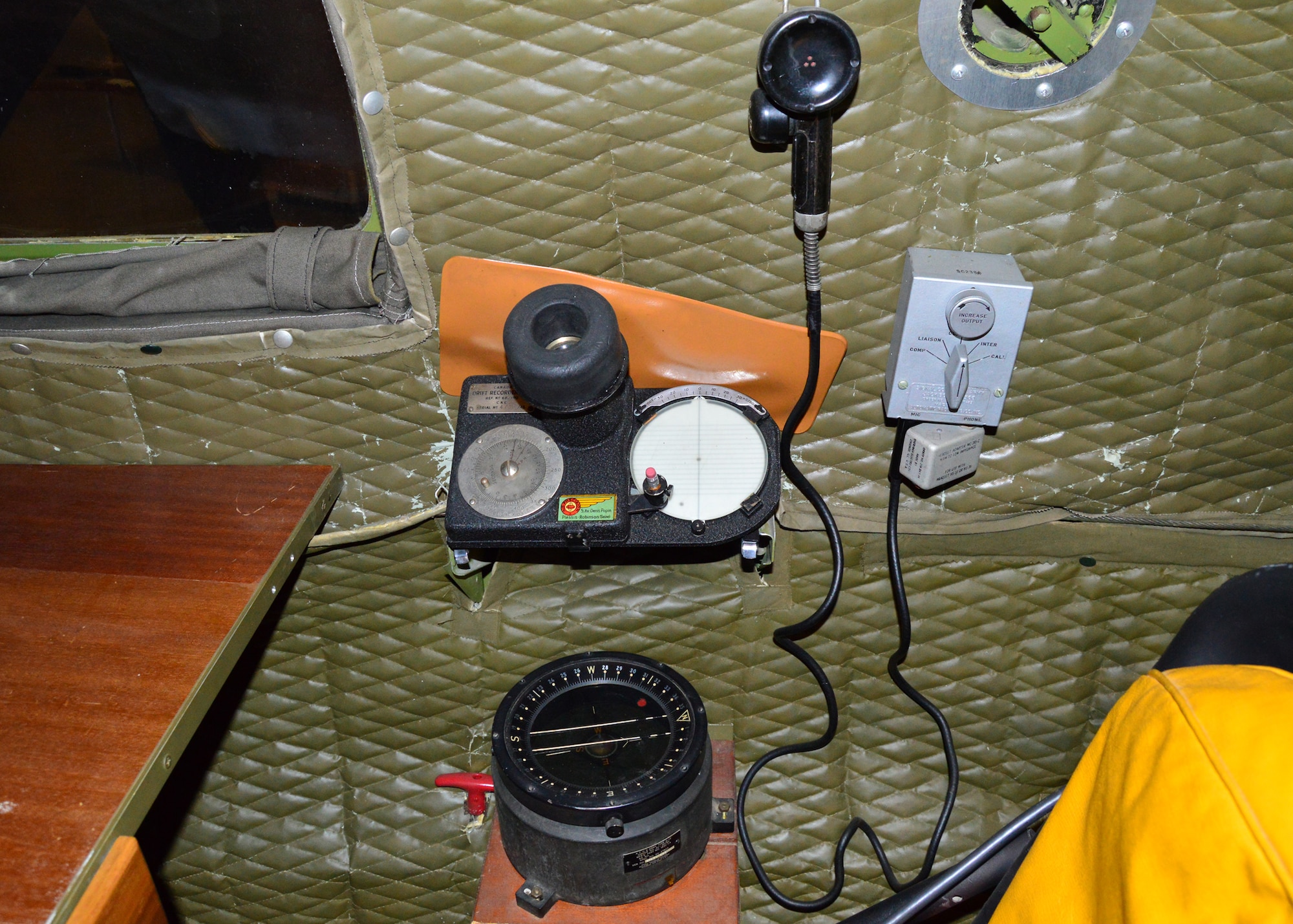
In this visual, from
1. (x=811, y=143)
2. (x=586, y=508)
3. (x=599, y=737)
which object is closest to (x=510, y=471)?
(x=586, y=508)

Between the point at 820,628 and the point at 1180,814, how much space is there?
2.21 feet

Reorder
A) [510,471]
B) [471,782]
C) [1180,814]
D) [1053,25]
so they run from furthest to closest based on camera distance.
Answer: [471,782]
[510,471]
[1053,25]
[1180,814]

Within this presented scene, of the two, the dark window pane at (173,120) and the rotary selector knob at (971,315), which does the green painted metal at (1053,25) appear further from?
the dark window pane at (173,120)

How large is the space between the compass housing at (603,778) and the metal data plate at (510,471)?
9.2 inches

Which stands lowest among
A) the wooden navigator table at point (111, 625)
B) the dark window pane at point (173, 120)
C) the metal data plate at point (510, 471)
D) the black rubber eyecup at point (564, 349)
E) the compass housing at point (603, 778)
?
the compass housing at point (603, 778)

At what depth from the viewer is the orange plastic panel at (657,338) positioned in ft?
3.01

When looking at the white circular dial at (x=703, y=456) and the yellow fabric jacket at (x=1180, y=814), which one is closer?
the yellow fabric jacket at (x=1180, y=814)

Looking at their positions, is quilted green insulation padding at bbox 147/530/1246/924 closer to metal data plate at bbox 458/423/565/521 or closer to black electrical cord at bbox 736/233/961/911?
black electrical cord at bbox 736/233/961/911

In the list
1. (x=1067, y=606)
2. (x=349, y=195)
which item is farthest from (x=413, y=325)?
(x=1067, y=606)

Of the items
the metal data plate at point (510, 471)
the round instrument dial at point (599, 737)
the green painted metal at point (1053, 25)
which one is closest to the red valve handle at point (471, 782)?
the round instrument dial at point (599, 737)

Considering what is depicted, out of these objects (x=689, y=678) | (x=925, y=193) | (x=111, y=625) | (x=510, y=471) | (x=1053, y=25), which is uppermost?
(x=1053, y=25)

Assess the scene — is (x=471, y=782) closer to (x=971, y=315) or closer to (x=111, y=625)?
(x=111, y=625)

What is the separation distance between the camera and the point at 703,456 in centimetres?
92

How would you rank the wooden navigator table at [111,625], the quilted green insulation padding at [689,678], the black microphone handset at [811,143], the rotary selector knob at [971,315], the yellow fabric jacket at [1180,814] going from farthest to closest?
1. the quilted green insulation padding at [689,678]
2. the rotary selector knob at [971,315]
3. the black microphone handset at [811,143]
4. the wooden navigator table at [111,625]
5. the yellow fabric jacket at [1180,814]
